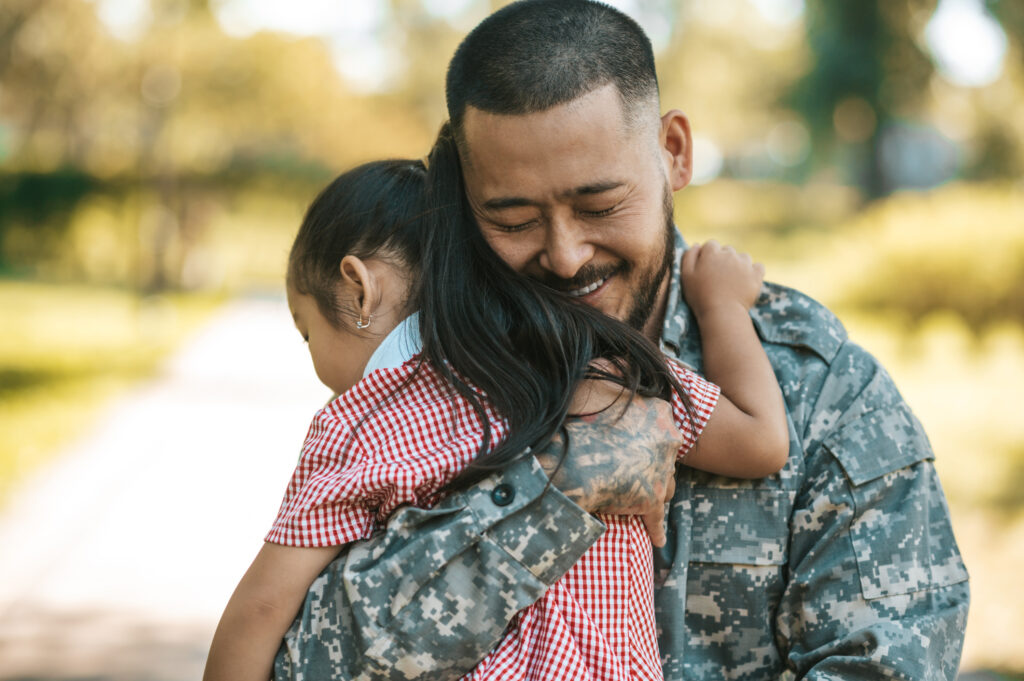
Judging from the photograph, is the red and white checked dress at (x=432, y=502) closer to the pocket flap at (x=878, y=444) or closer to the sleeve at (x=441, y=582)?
the sleeve at (x=441, y=582)

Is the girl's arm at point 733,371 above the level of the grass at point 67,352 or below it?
below

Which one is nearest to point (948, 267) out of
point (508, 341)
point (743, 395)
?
point (743, 395)

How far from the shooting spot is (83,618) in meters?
5.23

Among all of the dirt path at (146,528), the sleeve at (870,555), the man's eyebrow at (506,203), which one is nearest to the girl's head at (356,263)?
the man's eyebrow at (506,203)

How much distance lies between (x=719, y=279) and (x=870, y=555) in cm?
63

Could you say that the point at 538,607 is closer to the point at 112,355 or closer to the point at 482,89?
the point at 482,89

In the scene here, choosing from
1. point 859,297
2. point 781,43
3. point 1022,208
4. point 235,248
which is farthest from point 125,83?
point 781,43

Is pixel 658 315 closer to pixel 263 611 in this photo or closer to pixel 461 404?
pixel 461 404

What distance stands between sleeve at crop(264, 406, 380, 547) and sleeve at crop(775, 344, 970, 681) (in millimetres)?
787

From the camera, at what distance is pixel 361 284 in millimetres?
2023

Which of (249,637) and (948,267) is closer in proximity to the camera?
(249,637)

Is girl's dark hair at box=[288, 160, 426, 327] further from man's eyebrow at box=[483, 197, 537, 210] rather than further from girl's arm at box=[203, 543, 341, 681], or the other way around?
girl's arm at box=[203, 543, 341, 681]

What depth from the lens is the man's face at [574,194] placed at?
186 centimetres

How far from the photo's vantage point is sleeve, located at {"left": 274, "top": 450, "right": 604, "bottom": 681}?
1.66 metres
